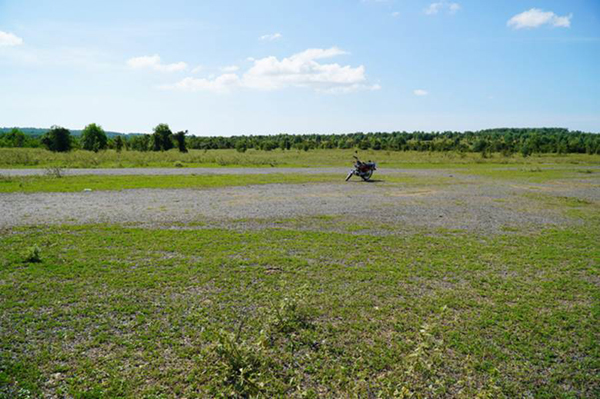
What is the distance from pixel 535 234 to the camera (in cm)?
1012

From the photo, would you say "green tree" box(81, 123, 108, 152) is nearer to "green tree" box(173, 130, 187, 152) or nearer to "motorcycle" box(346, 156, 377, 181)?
"green tree" box(173, 130, 187, 152)

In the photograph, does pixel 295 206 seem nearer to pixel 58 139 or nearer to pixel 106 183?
pixel 106 183

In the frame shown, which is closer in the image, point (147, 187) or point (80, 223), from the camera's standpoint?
point (80, 223)

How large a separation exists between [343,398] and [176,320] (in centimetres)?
249

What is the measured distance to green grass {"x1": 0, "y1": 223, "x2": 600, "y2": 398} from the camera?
12.2 ft

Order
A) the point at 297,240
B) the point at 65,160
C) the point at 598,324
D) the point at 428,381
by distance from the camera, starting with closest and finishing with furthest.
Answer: the point at 428,381
the point at 598,324
the point at 297,240
the point at 65,160

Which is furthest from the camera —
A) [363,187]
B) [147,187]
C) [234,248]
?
[363,187]

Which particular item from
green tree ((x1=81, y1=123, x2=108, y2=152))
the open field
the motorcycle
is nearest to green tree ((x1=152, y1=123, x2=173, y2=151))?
green tree ((x1=81, y1=123, x2=108, y2=152))

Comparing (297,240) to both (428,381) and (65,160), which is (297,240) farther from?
(65,160)

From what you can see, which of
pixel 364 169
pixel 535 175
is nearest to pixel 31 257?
pixel 364 169

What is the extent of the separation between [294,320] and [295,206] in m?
9.17

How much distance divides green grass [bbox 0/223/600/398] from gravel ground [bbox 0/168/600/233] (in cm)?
293

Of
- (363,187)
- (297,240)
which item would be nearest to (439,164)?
(363,187)

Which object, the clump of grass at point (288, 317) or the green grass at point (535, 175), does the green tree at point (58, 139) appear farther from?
the clump of grass at point (288, 317)
